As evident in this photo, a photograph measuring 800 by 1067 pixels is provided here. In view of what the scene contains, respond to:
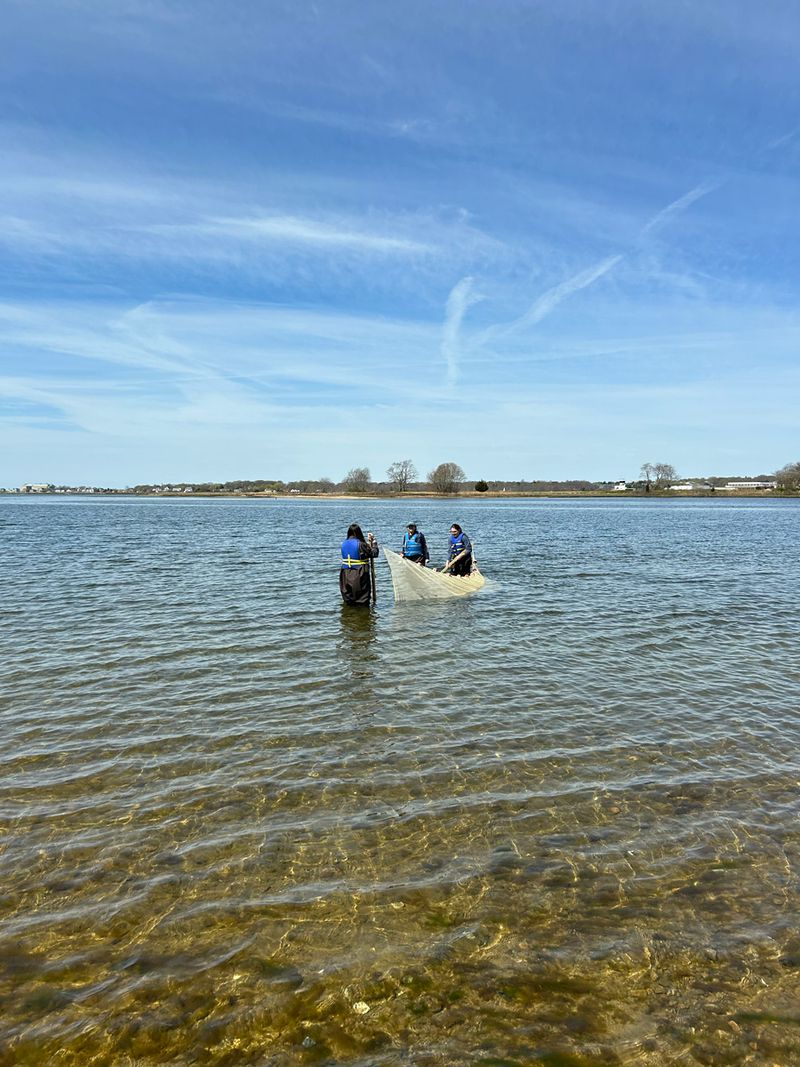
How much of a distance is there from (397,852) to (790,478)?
214279 mm

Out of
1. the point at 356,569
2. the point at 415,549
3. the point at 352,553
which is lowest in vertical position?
the point at 356,569

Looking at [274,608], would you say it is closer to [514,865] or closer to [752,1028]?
[514,865]

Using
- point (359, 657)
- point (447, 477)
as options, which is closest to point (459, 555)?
point (359, 657)

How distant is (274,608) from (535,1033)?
1630 centimetres

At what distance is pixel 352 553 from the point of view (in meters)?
19.0

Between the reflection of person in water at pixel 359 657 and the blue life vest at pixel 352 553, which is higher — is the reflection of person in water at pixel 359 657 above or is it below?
below

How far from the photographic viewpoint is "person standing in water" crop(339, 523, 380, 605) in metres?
19.0

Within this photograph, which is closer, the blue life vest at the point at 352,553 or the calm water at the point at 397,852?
the calm water at the point at 397,852

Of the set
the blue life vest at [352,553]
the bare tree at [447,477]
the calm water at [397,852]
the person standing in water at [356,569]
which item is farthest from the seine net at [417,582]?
the bare tree at [447,477]

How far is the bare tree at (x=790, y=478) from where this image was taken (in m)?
180

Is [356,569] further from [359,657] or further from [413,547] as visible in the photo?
[359,657]

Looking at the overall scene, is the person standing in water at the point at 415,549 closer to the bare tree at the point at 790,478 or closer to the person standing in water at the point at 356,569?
the person standing in water at the point at 356,569

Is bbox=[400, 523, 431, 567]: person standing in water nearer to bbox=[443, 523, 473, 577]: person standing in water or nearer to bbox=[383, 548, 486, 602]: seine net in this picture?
bbox=[383, 548, 486, 602]: seine net

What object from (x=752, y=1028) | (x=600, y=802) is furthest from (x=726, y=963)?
(x=600, y=802)
